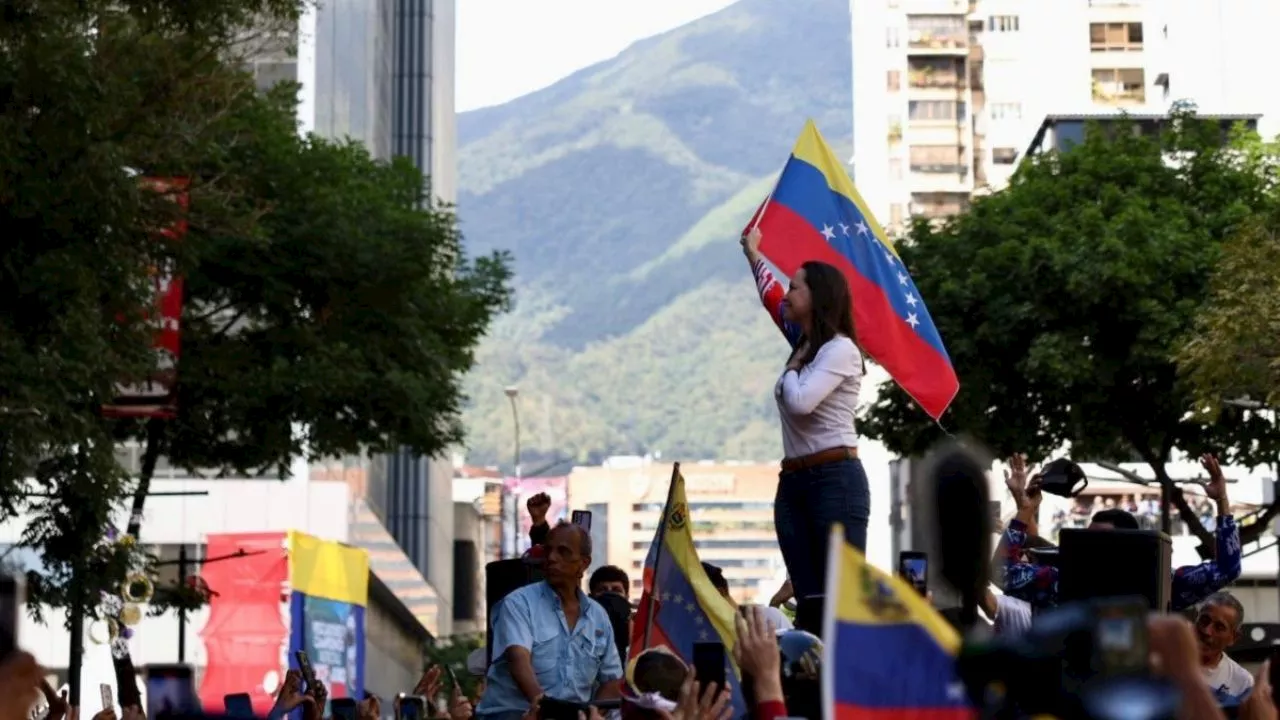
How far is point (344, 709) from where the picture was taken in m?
11.8

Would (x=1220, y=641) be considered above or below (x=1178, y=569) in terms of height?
below

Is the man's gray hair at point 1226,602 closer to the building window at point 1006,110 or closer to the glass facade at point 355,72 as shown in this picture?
the glass facade at point 355,72

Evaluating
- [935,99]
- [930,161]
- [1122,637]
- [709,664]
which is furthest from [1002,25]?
[1122,637]

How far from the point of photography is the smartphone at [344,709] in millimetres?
11562

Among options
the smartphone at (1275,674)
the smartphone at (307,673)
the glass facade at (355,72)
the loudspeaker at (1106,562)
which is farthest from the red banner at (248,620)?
the smartphone at (1275,674)

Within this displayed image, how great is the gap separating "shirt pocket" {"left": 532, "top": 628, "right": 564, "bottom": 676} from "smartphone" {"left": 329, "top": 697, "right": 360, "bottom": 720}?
1364mm

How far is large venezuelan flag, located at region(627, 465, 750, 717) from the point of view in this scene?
9484 mm

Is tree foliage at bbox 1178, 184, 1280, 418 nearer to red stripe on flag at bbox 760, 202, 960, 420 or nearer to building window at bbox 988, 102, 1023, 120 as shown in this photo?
red stripe on flag at bbox 760, 202, 960, 420

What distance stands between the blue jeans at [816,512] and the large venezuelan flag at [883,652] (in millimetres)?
5397

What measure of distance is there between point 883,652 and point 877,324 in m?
8.33

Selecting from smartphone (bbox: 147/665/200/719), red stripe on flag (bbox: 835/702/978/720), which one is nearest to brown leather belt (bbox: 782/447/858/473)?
smartphone (bbox: 147/665/200/719)

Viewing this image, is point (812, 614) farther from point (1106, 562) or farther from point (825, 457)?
point (825, 457)

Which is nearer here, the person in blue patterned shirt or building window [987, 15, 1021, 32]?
the person in blue patterned shirt

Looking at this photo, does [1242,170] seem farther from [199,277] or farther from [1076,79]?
[1076,79]
